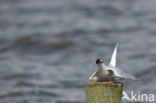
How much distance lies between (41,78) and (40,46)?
21.4 ft

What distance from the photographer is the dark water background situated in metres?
16.6

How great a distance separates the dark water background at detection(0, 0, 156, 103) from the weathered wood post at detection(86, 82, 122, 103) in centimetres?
536

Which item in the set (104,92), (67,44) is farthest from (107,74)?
(67,44)

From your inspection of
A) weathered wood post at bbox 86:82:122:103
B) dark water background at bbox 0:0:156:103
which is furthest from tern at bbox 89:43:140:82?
dark water background at bbox 0:0:156:103

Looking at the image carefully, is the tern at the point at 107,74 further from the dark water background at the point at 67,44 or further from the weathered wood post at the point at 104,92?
the dark water background at the point at 67,44

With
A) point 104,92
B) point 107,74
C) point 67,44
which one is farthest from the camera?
point 67,44

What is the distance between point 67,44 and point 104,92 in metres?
17.2

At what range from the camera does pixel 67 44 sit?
24.7 metres

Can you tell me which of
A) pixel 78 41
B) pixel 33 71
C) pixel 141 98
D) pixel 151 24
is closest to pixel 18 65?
pixel 33 71

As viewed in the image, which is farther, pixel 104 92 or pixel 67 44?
pixel 67 44

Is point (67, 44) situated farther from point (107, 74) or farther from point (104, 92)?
point (104, 92)

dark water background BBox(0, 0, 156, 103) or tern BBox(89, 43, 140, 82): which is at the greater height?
dark water background BBox(0, 0, 156, 103)

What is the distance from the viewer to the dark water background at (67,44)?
653 inches

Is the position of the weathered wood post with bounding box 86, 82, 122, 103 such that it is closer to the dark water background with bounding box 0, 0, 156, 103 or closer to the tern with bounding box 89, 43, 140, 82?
the tern with bounding box 89, 43, 140, 82
